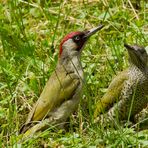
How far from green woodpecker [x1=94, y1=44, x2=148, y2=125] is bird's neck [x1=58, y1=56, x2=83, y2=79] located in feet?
1.08

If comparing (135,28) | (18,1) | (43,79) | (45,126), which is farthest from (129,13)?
(45,126)

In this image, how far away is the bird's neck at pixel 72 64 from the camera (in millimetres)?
6945

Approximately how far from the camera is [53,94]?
6797mm

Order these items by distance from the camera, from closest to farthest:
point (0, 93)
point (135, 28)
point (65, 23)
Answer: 1. point (0, 93)
2. point (135, 28)
3. point (65, 23)

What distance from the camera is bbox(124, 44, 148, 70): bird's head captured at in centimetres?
673

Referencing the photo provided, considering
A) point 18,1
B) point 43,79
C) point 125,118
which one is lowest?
point 125,118

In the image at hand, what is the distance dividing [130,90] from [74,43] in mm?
700

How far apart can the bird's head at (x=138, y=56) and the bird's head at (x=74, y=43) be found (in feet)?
1.48

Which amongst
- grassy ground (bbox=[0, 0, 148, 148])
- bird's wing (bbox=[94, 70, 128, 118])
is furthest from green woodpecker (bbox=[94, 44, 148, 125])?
grassy ground (bbox=[0, 0, 148, 148])

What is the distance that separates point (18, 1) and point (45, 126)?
2.45 metres

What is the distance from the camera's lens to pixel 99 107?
6.70 meters

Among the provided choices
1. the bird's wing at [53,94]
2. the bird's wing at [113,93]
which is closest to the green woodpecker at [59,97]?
the bird's wing at [53,94]

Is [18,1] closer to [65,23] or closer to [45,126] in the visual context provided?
[65,23]

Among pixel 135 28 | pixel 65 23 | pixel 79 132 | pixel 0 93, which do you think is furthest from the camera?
pixel 65 23
